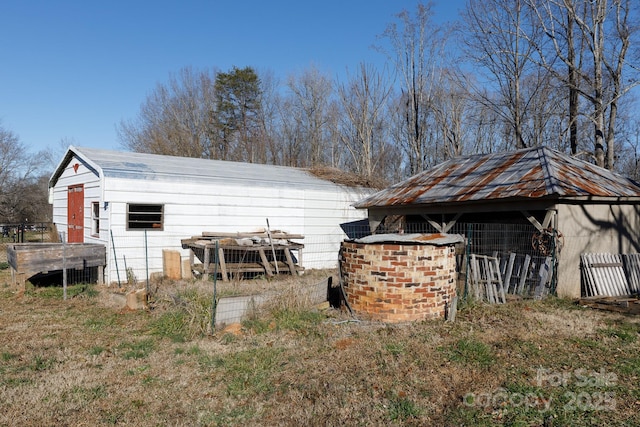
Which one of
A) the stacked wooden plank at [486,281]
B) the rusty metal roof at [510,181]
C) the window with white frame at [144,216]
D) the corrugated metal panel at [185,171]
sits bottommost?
the stacked wooden plank at [486,281]

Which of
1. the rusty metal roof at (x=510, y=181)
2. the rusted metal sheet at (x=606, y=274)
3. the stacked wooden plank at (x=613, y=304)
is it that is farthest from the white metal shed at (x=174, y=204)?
the stacked wooden plank at (x=613, y=304)

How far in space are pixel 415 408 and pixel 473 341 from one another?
225 centimetres

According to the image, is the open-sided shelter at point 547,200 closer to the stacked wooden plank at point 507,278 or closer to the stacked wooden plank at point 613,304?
the stacked wooden plank at point 507,278

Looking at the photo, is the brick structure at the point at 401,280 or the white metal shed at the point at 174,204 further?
the white metal shed at the point at 174,204

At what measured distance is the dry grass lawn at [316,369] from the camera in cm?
401

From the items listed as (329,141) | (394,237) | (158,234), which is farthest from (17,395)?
(329,141)

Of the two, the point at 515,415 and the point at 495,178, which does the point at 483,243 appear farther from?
the point at 515,415

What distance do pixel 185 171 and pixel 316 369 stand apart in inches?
366

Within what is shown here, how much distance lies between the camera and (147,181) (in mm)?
11625

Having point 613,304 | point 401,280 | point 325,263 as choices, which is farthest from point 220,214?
point 613,304

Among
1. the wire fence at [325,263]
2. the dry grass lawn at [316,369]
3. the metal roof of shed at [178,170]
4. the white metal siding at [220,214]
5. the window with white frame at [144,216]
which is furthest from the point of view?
the metal roof of shed at [178,170]

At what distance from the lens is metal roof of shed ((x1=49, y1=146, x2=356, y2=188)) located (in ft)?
38.2

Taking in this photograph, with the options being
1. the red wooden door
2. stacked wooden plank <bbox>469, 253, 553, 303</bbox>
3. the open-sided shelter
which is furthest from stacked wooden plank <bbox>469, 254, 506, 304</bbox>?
the red wooden door

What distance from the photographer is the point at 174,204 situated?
1205cm
